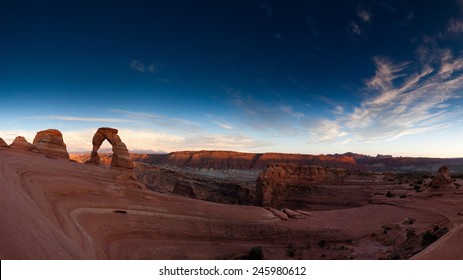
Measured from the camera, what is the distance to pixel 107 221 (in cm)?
1673

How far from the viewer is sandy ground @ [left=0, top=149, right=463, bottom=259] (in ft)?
50.6

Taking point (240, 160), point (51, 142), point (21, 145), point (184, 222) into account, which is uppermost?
point (51, 142)

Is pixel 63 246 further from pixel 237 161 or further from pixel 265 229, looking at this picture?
pixel 237 161

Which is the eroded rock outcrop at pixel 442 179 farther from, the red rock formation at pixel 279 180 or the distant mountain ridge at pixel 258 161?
the distant mountain ridge at pixel 258 161

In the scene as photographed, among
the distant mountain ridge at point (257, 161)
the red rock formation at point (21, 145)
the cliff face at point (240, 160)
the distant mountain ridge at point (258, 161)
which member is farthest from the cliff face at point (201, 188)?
the cliff face at point (240, 160)

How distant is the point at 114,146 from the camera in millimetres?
30375

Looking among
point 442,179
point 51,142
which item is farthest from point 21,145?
point 442,179

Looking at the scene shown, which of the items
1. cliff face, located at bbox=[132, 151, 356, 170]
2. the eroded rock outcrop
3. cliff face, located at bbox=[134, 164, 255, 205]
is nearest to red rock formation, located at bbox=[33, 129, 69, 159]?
cliff face, located at bbox=[134, 164, 255, 205]

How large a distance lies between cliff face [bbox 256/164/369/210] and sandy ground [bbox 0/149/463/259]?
16528 millimetres

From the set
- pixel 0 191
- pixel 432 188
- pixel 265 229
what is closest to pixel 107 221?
pixel 0 191

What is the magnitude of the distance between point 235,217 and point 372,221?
12.6m

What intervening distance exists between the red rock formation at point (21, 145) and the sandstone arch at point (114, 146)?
6.13 m

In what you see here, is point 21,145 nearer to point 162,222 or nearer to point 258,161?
point 162,222

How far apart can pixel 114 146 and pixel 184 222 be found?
48.4 feet
